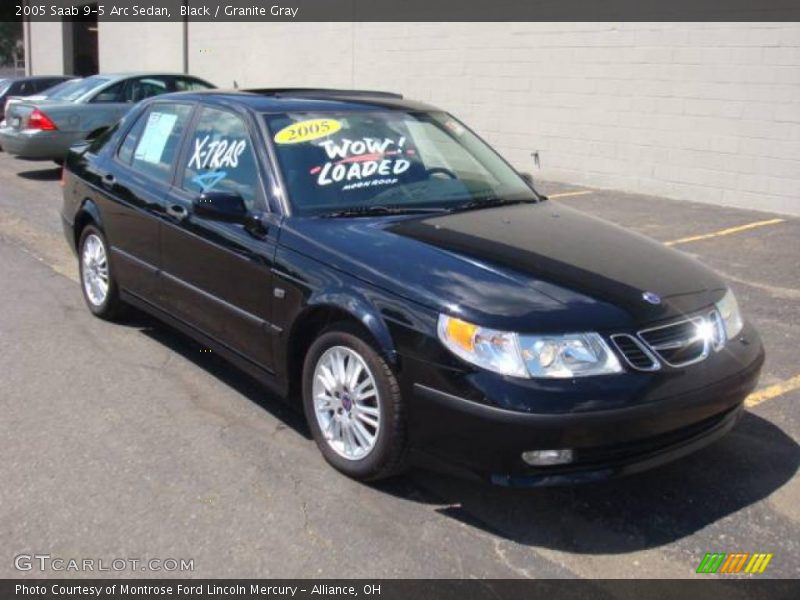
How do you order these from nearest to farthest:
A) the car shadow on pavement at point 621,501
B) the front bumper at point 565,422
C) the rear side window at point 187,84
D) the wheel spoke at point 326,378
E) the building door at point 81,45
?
1. the front bumper at point 565,422
2. the car shadow on pavement at point 621,501
3. the wheel spoke at point 326,378
4. the rear side window at point 187,84
5. the building door at point 81,45

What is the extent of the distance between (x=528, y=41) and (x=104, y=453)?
34.4 feet

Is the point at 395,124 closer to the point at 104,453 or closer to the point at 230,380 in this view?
the point at 230,380

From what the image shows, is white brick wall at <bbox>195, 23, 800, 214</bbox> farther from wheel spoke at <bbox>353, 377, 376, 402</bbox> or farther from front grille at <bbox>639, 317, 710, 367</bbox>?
wheel spoke at <bbox>353, 377, 376, 402</bbox>

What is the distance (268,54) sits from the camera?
18422 mm

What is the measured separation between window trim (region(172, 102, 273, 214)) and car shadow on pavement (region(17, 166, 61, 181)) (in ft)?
31.5

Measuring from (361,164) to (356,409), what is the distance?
1326 millimetres

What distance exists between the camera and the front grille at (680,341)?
318cm

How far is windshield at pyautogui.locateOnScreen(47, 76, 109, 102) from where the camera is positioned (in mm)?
13018

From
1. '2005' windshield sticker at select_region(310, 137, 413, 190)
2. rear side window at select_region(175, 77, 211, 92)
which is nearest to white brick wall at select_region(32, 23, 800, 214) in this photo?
rear side window at select_region(175, 77, 211, 92)

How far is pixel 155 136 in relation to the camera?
5.19m

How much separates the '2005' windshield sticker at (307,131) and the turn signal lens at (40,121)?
9699 mm

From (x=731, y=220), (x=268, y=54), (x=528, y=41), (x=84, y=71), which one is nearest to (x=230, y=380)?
(x=731, y=220)

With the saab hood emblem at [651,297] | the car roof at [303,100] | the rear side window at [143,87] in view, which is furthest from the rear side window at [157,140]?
the rear side window at [143,87]
